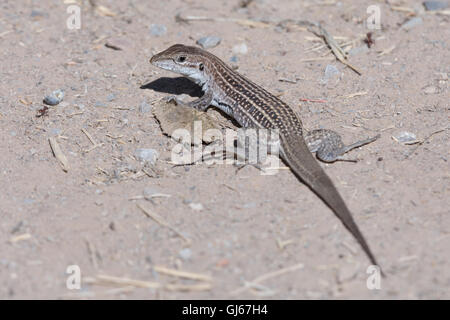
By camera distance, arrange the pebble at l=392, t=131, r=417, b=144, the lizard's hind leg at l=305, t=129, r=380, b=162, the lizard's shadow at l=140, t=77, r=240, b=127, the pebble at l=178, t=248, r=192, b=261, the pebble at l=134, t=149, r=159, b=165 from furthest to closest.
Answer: the lizard's shadow at l=140, t=77, r=240, b=127, the pebble at l=392, t=131, r=417, b=144, the pebble at l=134, t=149, r=159, b=165, the lizard's hind leg at l=305, t=129, r=380, b=162, the pebble at l=178, t=248, r=192, b=261

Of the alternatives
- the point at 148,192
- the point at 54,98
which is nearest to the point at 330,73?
the point at 148,192

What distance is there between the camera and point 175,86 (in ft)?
19.4

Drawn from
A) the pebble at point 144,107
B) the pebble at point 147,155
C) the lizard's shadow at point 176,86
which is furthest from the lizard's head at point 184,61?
the pebble at point 147,155

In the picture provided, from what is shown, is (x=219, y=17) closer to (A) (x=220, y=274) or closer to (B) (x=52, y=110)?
(B) (x=52, y=110)

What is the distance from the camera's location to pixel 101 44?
641 centimetres

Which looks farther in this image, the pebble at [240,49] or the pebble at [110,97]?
the pebble at [240,49]

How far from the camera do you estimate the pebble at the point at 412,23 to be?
21.4 ft

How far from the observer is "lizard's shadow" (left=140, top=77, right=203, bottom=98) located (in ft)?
18.9

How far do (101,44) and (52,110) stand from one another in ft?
4.85

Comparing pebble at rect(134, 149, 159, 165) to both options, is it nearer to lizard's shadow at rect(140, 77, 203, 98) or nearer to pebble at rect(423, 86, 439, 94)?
lizard's shadow at rect(140, 77, 203, 98)

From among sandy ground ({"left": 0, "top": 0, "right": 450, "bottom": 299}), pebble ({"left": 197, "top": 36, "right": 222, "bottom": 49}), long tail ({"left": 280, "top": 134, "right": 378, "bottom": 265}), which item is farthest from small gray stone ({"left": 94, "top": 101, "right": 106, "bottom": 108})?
long tail ({"left": 280, "top": 134, "right": 378, "bottom": 265})

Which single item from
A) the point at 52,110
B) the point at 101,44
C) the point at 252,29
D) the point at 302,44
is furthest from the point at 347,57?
the point at 52,110

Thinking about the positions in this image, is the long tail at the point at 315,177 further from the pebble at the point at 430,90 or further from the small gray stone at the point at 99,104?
the small gray stone at the point at 99,104

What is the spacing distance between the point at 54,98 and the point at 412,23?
459cm
